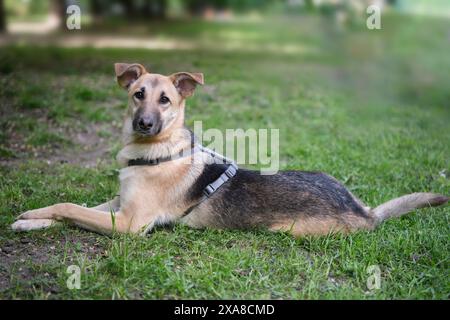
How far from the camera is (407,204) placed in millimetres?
5914

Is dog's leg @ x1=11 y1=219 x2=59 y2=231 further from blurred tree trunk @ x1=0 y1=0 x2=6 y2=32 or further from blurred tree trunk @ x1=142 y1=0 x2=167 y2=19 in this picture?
blurred tree trunk @ x1=142 y1=0 x2=167 y2=19

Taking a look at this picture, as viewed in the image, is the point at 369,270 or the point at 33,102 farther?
the point at 33,102

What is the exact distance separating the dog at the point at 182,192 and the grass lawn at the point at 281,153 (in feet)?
0.46

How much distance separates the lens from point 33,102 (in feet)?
31.4

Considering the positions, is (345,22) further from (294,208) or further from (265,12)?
(294,208)

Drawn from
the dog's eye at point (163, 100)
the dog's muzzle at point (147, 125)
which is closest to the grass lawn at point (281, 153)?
the dog's muzzle at point (147, 125)

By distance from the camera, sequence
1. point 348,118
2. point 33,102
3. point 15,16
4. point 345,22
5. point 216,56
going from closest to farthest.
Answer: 1. point 33,102
2. point 348,118
3. point 216,56
4. point 345,22
5. point 15,16

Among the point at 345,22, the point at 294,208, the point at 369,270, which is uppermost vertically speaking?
the point at 345,22

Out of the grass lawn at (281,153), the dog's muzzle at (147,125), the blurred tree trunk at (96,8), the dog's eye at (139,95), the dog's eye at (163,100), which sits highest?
the blurred tree trunk at (96,8)

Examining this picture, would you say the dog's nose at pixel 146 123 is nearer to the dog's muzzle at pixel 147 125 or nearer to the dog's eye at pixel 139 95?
the dog's muzzle at pixel 147 125

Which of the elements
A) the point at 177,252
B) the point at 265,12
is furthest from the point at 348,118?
the point at 265,12

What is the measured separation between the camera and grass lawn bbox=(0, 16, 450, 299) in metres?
4.57

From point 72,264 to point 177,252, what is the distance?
3.24ft

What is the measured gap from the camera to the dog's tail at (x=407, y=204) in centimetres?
586
